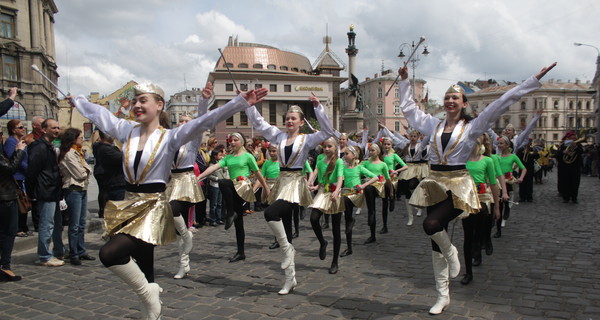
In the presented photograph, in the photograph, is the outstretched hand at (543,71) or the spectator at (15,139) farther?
the spectator at (15,139)

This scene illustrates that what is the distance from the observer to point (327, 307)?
15.6ft

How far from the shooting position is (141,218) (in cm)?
367

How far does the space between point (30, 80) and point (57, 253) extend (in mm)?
42277

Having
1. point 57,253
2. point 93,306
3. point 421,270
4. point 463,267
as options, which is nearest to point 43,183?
point 57,253

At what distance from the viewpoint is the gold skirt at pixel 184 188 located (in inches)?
249

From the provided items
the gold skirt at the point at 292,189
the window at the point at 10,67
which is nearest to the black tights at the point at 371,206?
the gold skirt at the point at 292,189

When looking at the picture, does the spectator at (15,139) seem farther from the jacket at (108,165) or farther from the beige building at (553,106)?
the beige building at (553,106)

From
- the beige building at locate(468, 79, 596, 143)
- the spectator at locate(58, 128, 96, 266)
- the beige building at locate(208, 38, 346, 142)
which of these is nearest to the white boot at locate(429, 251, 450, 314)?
Answer: the spectator at locate(58, 128, 96, 266)

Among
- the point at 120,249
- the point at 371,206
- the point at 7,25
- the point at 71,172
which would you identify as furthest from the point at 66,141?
the point at 7,25

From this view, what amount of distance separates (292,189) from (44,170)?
3711 millimetres

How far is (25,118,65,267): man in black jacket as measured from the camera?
21.0 feet

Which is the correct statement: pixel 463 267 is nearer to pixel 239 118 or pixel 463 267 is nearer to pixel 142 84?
pixel 142 84

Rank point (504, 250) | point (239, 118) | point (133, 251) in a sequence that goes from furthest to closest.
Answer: point (239, 118) < point (504, 250) < point (133, 251)

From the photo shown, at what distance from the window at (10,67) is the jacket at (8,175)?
41516 millimetres
